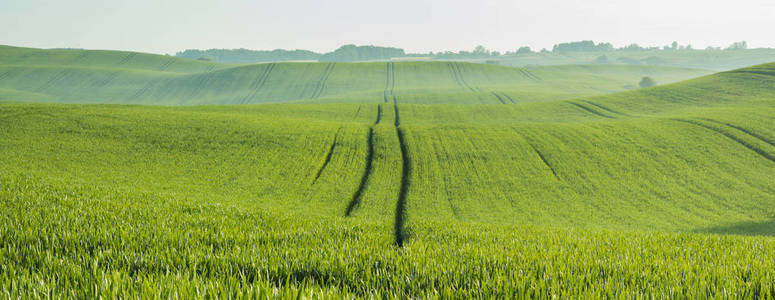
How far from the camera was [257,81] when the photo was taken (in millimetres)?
137500

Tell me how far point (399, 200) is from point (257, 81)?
5009 inches

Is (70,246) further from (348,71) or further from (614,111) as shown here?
(348,71)

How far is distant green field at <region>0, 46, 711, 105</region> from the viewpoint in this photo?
117 meters

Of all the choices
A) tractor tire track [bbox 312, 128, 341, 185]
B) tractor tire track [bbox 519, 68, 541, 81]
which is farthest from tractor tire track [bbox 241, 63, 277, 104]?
tractor tire track [bbox 519, 68, 541, 81]

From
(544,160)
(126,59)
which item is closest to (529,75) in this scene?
(544,160)

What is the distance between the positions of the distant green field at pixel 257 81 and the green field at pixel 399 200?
189ft

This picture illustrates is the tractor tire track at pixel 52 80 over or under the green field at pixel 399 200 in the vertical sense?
over

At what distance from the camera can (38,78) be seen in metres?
132

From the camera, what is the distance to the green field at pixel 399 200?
3549 millimetres

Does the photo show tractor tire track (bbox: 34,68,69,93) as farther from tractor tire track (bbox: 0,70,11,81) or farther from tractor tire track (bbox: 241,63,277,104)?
tractor tire track (bbox: 241,63,277,104)

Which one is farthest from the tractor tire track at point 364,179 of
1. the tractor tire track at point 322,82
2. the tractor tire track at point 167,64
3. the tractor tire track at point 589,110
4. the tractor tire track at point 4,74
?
the tractor tire track at point 167,64

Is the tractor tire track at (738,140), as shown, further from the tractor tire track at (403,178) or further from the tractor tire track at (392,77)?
the tractor tire track at (392,77)

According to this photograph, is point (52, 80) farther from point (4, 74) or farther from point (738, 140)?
point (738, 140)

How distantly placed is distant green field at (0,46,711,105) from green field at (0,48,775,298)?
5755 cm
